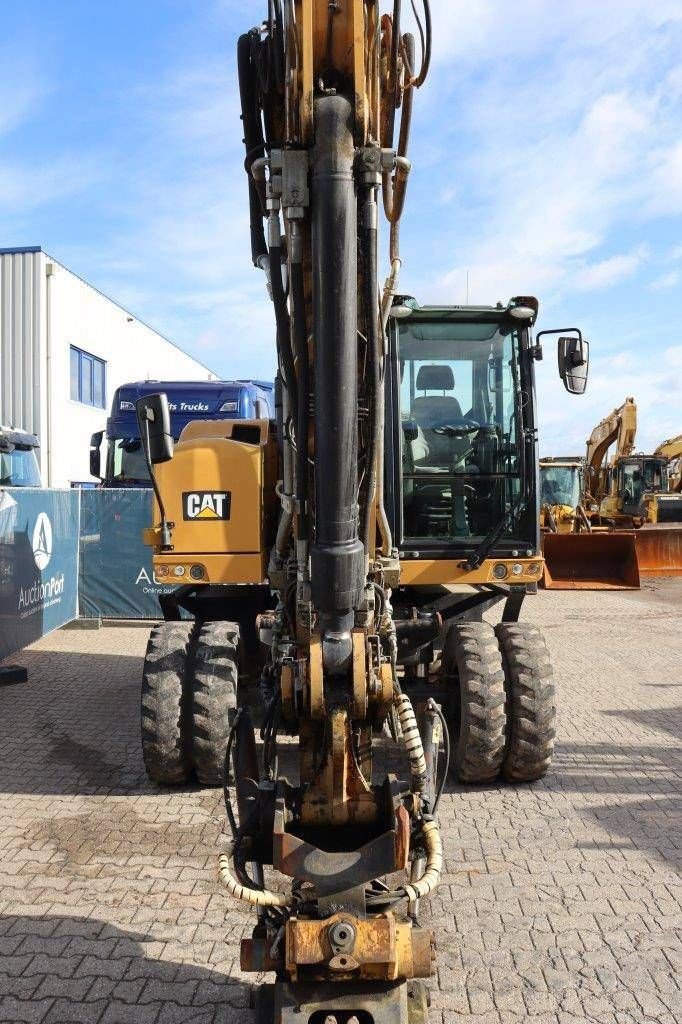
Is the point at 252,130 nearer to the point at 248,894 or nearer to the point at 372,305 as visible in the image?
the point at 372,305

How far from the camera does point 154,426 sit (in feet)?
13.1

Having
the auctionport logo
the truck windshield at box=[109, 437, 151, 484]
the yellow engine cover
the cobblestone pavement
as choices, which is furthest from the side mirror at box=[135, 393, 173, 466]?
the truck windshield at box=[109, 437, 151, 484]

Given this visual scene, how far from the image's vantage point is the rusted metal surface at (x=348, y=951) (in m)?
2.57

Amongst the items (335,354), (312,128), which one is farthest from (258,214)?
(335,354)

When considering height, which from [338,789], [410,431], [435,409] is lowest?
[338,789]

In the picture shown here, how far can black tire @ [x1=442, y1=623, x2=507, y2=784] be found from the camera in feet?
16.5

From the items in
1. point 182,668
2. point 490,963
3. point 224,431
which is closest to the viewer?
point 490,963

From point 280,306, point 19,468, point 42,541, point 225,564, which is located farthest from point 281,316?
point 19,468

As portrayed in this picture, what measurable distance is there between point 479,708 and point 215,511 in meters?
2.04

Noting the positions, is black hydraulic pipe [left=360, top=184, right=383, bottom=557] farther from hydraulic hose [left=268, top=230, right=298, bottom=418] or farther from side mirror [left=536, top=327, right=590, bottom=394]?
side mirror [left=536, top=327, right=590, bottom=394]

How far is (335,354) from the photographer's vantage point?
269cm

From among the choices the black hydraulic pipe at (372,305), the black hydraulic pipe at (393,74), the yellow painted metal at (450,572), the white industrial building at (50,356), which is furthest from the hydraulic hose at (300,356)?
the white industrial building at (50,356)

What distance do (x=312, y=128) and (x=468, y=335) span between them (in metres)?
2.84

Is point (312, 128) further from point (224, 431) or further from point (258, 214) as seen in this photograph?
point (224, 431)
